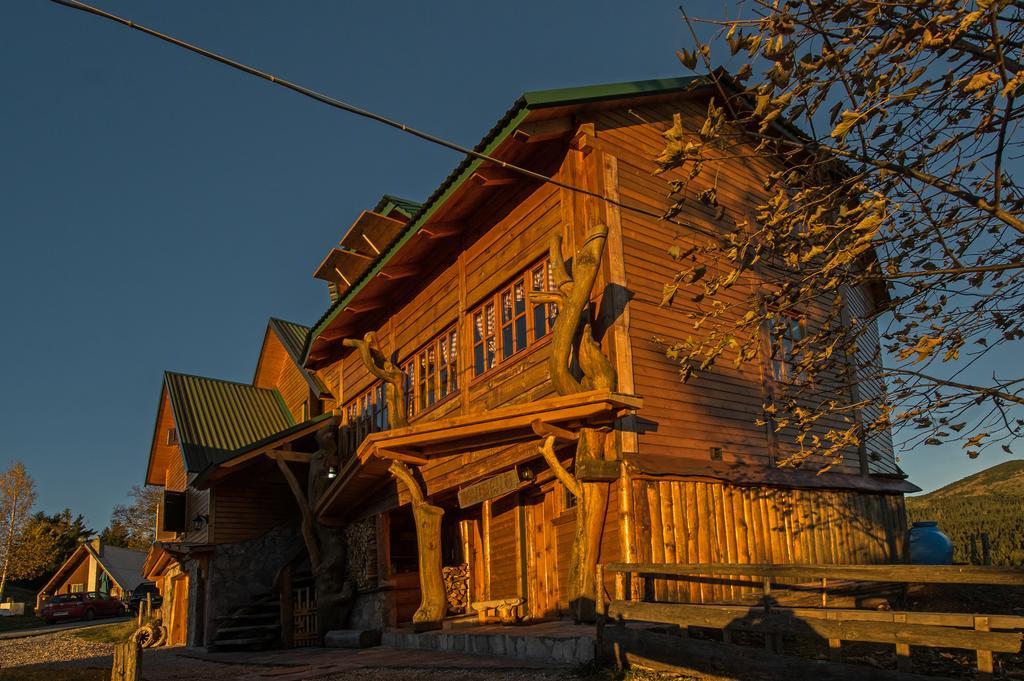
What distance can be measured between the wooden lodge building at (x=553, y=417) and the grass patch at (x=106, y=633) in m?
10.1

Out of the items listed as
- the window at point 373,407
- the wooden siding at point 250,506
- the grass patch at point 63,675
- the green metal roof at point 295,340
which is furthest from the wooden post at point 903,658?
the green metal roof at point 295,340

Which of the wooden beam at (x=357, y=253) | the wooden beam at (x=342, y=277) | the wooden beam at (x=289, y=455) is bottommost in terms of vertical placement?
the wooden beam at (x=289, y=455)

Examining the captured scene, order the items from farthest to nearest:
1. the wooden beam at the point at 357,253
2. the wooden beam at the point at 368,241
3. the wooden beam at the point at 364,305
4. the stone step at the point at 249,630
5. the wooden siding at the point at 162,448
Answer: the wooden siding at the point at 162,448
the wooden beam at the point at 357,253
the wooden beam at the point at 368,241
the stone step at the point at 249,630
the wooden beam at the point at 364,305

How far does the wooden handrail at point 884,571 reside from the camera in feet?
19.4

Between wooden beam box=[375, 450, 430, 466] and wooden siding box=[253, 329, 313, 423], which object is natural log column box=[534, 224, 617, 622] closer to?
wooden beam box=[375, 450, 430, 466]

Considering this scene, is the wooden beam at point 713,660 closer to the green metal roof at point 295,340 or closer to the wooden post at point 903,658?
the wooden post at point 903,658

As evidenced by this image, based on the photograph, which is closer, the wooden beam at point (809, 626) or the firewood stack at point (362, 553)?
the wooden beam at point (809, 626)

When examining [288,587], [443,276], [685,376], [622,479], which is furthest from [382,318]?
[685,376]

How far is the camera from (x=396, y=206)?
68.6ft

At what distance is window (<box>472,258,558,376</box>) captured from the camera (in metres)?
13.0

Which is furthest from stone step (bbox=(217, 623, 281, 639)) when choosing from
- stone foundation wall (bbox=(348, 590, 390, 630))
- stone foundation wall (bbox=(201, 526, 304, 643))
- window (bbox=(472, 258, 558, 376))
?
window (bbox=(472, 258, 558, 376))

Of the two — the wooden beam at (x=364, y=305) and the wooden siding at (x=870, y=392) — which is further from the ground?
the wooden beam at (x=364, y=305)

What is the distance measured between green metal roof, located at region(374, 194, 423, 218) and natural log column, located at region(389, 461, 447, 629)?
8199 mm

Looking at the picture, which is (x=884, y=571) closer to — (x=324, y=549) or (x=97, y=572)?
(x=324, y=549)
